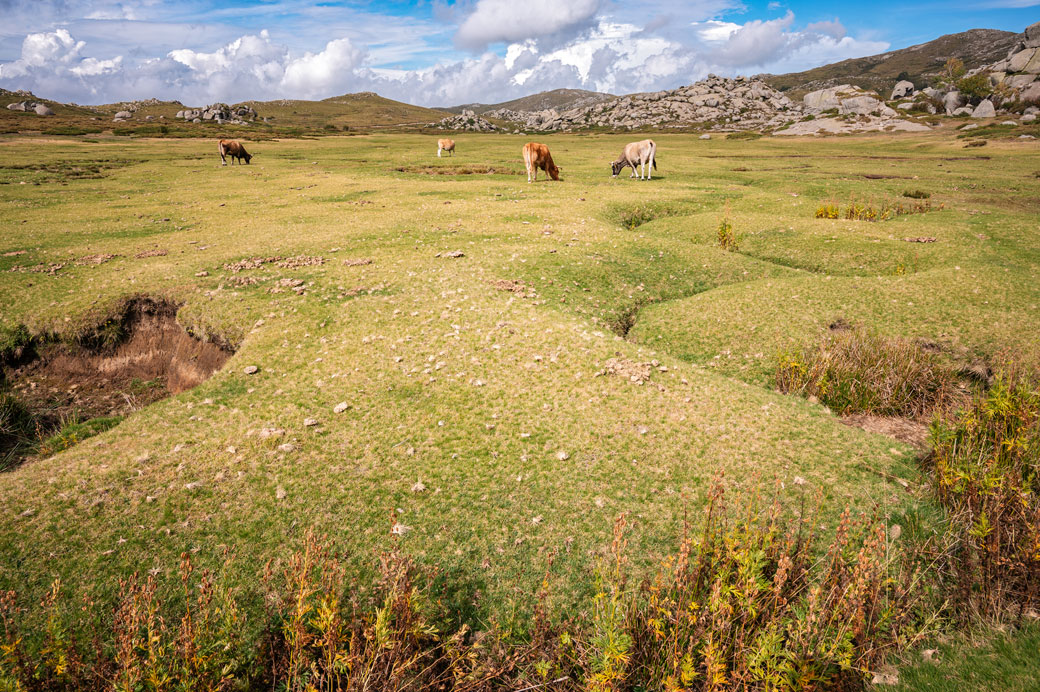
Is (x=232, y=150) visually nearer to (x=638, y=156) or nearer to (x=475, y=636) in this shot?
(x=638, y=156)

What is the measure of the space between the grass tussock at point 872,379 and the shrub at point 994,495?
57.8 inches

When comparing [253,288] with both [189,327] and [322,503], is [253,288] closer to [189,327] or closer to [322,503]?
[189,327]

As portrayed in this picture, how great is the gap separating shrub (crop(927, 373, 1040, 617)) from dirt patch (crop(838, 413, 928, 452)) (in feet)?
3.05

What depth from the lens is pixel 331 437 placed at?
7.83 meters

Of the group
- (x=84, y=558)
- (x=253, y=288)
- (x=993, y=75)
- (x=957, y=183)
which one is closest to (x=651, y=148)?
(x=957, y=183)

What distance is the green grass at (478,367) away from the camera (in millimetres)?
6082

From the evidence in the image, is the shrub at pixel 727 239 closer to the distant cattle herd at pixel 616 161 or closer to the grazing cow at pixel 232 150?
the distant cattle herd at pixel 616 161

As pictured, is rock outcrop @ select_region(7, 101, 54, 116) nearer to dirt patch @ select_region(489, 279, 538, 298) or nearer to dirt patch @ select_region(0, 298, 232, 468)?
dirt patch @ select_region(0, 298, 232, 468)

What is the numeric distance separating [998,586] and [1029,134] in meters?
90.8

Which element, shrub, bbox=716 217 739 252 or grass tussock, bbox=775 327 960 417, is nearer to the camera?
grass tussock, bbox=775 327 960 417

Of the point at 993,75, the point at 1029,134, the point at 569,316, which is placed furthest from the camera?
the point at 993,75

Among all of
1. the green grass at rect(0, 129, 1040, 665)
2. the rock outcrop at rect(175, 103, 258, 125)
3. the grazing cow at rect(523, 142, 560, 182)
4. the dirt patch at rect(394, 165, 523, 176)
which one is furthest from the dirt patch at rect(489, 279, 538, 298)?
the rock outcrop at rect(175, 103, 258, 125)

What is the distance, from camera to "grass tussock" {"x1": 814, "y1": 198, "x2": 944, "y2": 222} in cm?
2264

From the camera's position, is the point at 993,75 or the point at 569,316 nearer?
the point at 569,316
